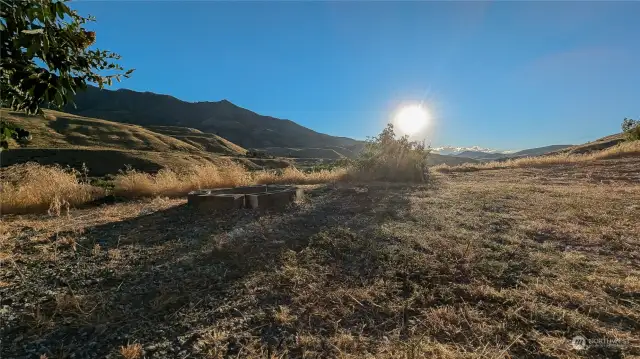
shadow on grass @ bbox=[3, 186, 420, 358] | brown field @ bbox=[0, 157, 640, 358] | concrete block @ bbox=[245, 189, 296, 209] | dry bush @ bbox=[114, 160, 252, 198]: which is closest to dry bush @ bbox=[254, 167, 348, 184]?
dry bush @ bbox=[114, 160, 252, 198]

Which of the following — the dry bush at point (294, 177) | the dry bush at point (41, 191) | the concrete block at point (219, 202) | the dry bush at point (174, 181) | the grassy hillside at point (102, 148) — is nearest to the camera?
the concrete block at point (219, 202)

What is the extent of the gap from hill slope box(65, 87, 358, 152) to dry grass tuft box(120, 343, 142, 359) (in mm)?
116255

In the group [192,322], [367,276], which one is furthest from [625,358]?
[192,322]

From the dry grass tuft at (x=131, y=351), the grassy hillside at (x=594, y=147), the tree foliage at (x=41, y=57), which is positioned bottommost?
the dry grass tuft at (x=131, y=351)

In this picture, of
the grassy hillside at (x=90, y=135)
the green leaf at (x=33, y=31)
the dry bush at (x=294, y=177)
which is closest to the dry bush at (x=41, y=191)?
the dry bush at (x=294, y=177)

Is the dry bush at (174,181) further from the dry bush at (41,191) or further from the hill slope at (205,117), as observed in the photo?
the hill slope at (205,117)

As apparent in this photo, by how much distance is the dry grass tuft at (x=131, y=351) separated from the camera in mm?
1974

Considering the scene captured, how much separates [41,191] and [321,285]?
6534 mm

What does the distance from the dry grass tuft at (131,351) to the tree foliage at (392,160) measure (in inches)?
373

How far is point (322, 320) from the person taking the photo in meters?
2.42

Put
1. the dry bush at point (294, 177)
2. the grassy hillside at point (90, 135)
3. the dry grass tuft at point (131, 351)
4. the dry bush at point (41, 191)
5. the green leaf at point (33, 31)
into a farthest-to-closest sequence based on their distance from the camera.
A: the grassy hillside at point (90, 135), the dry bush at point (294, 177), the dry bush at point (41, 191), the dry grass tuft at point (131, 351), the green leaf at point (33, 31)

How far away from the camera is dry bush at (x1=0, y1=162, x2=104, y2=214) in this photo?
613 centimetres

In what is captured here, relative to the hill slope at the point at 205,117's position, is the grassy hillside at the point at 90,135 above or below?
below

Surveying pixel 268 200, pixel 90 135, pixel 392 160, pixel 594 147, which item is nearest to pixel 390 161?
pixel 392 160
